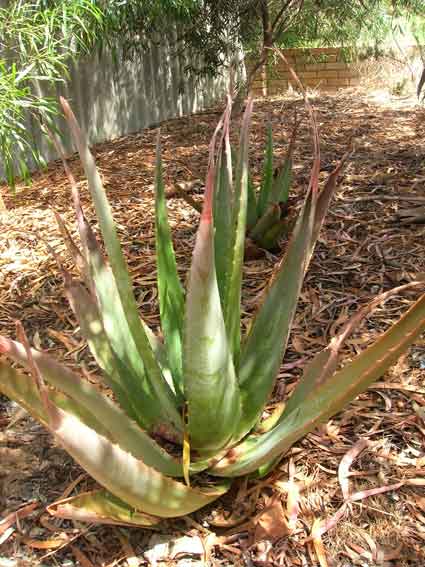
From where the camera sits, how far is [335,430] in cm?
140

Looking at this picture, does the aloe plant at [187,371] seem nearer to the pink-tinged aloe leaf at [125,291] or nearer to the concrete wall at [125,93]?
the pink-tinged aloe leaf at [125,291]

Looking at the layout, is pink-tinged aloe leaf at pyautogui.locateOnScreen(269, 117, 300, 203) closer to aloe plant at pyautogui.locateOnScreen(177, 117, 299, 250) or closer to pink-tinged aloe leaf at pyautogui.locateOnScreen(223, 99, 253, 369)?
aloe plant at pyautogui.locateOnScreen(177, 117, 299, 250)


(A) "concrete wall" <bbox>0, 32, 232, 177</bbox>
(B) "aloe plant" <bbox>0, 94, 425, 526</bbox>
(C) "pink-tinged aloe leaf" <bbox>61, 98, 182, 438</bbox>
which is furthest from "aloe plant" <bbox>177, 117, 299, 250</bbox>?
(A) "concrete wall" <bbox>0, 32, 232, 177</bbox>

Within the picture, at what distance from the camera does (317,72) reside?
8875 millimetres

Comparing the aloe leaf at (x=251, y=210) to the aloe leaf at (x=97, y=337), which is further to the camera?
the aloe leaf at (x=251, y=210)

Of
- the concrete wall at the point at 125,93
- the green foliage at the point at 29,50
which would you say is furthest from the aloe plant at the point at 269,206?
the concrete wall at the point at 125,93

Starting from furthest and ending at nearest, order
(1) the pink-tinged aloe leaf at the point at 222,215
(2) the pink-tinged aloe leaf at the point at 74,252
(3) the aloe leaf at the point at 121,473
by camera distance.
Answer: (1) the pink-tinged aloe leaf at the point at 222,215
(2) the pink-tinged aloe leaf at the point at 74,252
(3) the aloe leaf at the point at 121,473

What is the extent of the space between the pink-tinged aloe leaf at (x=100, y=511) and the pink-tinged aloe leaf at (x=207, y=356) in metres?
0.17

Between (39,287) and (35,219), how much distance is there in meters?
0.85

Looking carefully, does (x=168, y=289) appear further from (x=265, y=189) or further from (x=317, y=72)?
(x=317, y=72)

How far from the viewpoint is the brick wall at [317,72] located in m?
8.37

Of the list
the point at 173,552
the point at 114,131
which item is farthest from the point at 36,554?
the point at 114,131

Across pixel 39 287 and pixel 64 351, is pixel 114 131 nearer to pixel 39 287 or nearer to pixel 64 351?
pixel 39 287

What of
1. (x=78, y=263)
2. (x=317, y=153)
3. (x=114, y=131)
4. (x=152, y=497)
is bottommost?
(x=114, y=131)
